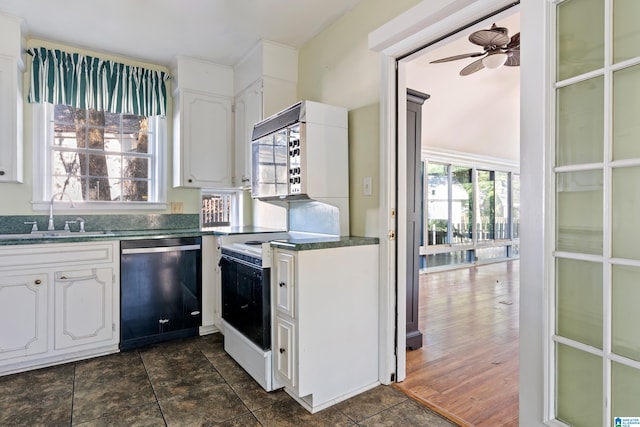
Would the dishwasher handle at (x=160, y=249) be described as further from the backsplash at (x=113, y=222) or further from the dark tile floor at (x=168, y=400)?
the dark tile floor at (x=168, y=400)

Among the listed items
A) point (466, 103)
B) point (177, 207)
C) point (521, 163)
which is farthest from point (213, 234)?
point (466, 103)

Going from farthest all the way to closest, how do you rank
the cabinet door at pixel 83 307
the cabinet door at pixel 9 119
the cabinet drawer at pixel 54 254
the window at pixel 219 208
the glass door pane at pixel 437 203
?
the glass door pane at pixel 437 203, the window at pixel 219 208, the cabinet door at pixel 9 119, the cabinet door at pixel 83 307, the cabinet drawer at pixel 54 254

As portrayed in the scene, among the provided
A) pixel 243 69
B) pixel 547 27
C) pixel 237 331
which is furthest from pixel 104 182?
pixel 547 27

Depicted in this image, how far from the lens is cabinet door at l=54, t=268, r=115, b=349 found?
2516 millimetres

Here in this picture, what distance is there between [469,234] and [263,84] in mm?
5260

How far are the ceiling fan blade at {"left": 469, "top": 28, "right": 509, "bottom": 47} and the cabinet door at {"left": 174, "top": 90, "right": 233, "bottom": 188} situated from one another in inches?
93.4

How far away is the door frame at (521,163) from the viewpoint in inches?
53.3

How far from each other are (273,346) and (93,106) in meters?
2.70

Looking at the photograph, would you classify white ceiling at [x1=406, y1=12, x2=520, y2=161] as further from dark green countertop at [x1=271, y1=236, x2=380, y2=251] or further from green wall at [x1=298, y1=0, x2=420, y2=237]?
dark green countertop at [x1=271, y1=236, x2=380, y2=251]

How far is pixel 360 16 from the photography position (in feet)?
7.90

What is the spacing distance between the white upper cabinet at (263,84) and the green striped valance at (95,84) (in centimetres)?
87

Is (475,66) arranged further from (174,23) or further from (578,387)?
(578,387)

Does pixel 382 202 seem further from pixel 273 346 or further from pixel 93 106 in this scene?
pixel 93 106

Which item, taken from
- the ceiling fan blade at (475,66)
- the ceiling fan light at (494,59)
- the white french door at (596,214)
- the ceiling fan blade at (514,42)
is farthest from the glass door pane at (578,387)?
the ceiling fan blade at (475,66)
